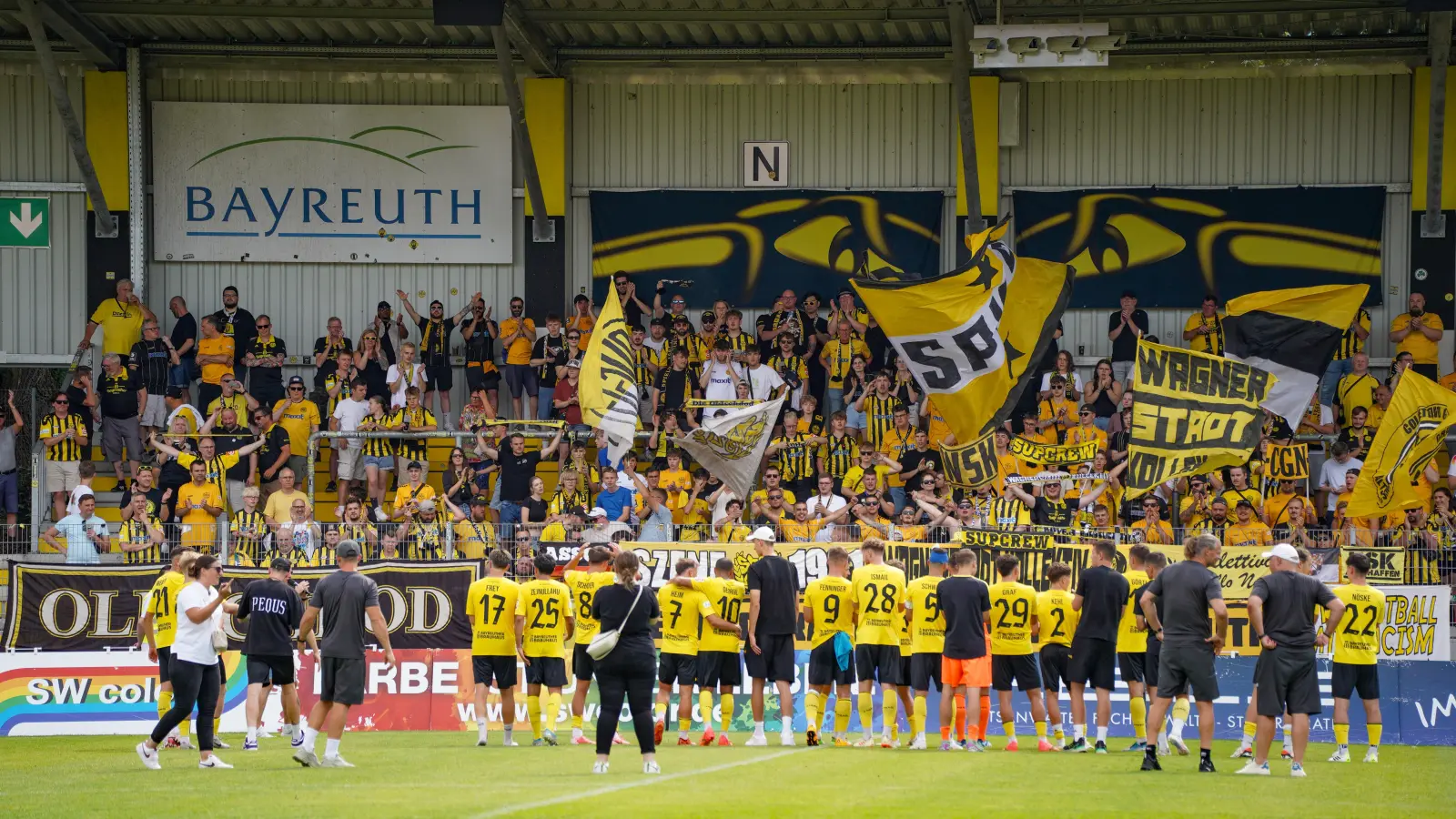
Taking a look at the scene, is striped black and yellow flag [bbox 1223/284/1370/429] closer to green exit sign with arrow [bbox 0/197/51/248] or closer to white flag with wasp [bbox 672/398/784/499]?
white flag with wasp [bbox 672/398/784/499]

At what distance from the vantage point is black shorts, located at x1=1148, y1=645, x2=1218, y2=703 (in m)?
13.6

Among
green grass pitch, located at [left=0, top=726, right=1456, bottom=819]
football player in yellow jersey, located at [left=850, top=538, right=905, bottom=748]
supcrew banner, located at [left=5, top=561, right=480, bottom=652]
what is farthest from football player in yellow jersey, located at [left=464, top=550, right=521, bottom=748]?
supcrew banner, located at [left=5, top=561, right=480, bottom=652]

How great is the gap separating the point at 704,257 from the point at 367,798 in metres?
18.3

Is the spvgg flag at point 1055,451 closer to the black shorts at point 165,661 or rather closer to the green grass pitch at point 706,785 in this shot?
the green grass pitch at point 706,785

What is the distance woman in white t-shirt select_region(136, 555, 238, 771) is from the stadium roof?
13665 millimetres

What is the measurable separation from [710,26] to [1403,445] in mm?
12676

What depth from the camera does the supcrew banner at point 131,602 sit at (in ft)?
67.5

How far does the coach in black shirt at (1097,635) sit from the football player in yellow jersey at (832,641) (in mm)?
2182

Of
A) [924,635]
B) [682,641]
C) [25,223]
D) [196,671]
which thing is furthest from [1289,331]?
[25,223]

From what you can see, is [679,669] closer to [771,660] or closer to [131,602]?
[771,660]

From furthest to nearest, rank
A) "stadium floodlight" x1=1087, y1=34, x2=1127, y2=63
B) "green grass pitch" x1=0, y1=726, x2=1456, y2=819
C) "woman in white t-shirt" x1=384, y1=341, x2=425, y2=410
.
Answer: "woman in white t-shirt" x1=384, y1=341, x2=425, y2=410
"stadium floodlight" x1=1087, y1=34, x2=1127, y2=63
"green grass pitch" x1=0, y1=726, x2=1456, y2=819

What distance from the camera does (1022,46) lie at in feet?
76.3

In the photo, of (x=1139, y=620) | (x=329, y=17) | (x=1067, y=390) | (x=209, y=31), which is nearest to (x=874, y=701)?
(x=1139, y=620)

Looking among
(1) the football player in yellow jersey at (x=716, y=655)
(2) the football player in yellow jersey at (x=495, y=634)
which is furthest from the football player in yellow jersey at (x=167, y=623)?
(1) the football player in yellow jersey at (x=716, y=655)
